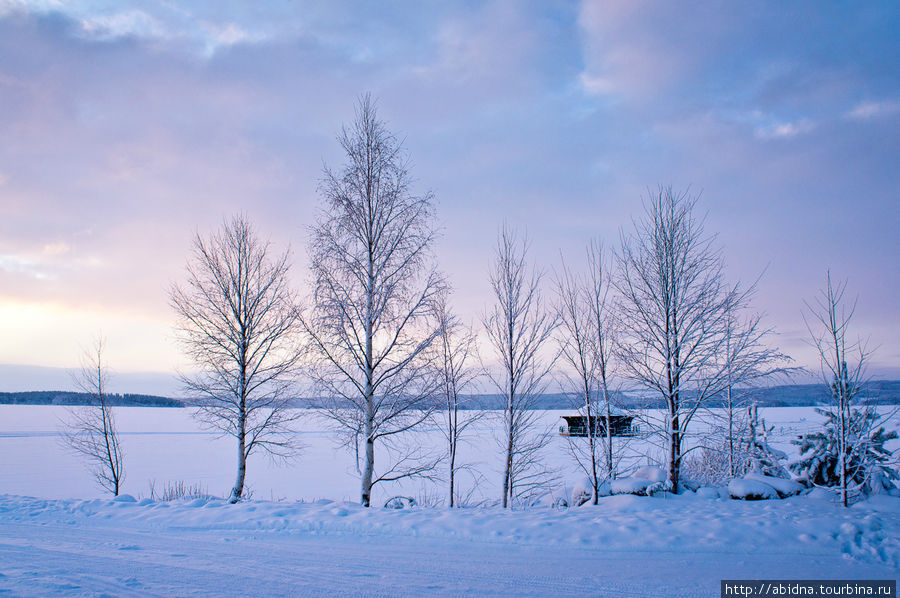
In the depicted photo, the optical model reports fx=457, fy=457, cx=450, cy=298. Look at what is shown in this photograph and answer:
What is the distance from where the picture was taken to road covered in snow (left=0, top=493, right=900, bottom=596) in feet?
17.9

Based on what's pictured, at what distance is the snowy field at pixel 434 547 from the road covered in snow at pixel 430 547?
0.03 meters

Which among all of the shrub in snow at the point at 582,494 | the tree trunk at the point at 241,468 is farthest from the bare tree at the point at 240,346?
the shrub in snow at the point at 582,494

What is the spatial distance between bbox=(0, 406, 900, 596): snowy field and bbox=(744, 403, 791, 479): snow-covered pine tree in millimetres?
5119

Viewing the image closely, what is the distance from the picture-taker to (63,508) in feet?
32.0

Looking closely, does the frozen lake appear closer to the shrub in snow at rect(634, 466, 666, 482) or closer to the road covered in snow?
the shrub in snow at rect(634, 466, 666, 482)

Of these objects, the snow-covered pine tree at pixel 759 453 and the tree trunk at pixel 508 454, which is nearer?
the tree trunk at pixel 508 454

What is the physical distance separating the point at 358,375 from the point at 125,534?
17.8 feet

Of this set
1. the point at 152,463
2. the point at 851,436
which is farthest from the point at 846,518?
the point at 152,463

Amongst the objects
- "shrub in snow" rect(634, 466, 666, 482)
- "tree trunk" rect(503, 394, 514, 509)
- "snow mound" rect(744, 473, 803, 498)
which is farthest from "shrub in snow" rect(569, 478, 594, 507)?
"snow mound" rect(744, 473, 803, 498)

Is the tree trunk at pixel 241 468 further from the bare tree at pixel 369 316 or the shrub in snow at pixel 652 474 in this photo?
the shrub in snow at pixel 652 474

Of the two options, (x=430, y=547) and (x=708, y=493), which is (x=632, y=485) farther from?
(x=430, y=547)

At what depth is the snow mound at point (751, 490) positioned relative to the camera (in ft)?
36.1

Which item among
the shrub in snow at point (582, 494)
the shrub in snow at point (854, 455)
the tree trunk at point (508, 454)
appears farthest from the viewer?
the tree trunk at point (508, 454)

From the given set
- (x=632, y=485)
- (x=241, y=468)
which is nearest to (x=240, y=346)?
(x=241, y=468)
